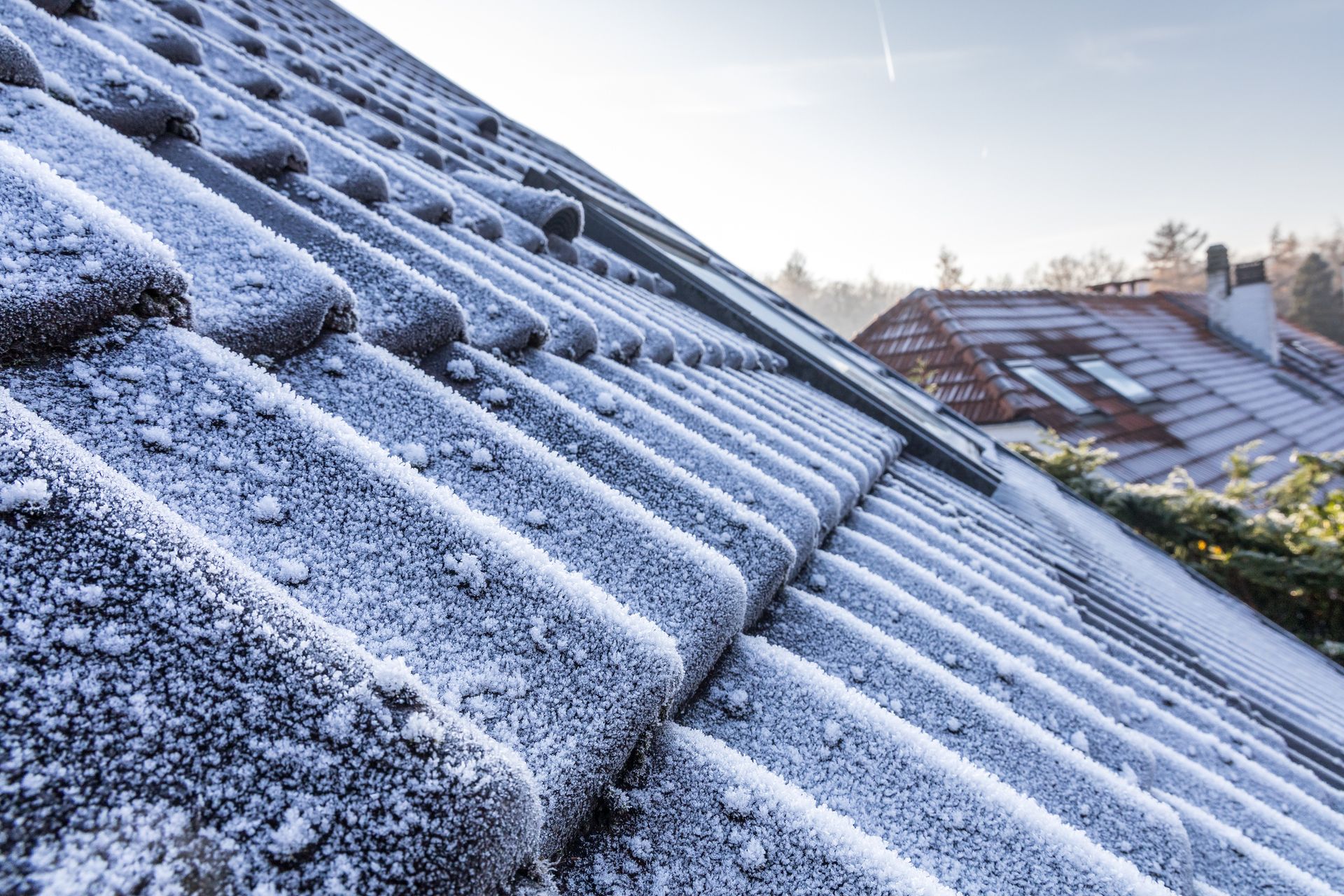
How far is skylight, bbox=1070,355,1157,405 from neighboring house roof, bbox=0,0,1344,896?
34.2 ft

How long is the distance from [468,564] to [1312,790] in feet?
8.20

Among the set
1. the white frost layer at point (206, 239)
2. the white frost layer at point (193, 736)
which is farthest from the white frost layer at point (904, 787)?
the white frost layer at point (206, 239)

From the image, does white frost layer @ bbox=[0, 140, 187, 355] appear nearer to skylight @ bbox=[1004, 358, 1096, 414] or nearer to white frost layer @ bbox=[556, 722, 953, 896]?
white frost layer @ bbox=[556, 722, 953, 896]

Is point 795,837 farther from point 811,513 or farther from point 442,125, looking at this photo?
point 442,125

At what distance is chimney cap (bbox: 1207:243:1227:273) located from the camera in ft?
53.9

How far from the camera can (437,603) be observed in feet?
2.19

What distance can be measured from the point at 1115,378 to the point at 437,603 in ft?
42.9

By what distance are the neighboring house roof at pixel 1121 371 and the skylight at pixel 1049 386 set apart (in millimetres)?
85

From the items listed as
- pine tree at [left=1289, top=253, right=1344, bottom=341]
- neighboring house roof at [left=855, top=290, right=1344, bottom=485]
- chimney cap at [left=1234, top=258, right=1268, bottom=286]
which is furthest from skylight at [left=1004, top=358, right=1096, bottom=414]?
pine tree at [left=1289, top=253, right=1344, bottom=341]

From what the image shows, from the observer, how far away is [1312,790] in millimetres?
1896

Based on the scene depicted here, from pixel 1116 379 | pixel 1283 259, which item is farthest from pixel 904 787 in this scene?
pixel 1283 259

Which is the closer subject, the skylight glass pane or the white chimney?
the skylight glass pane

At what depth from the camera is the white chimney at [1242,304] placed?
1577 centimetres

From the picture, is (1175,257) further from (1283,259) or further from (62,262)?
(62,262)
